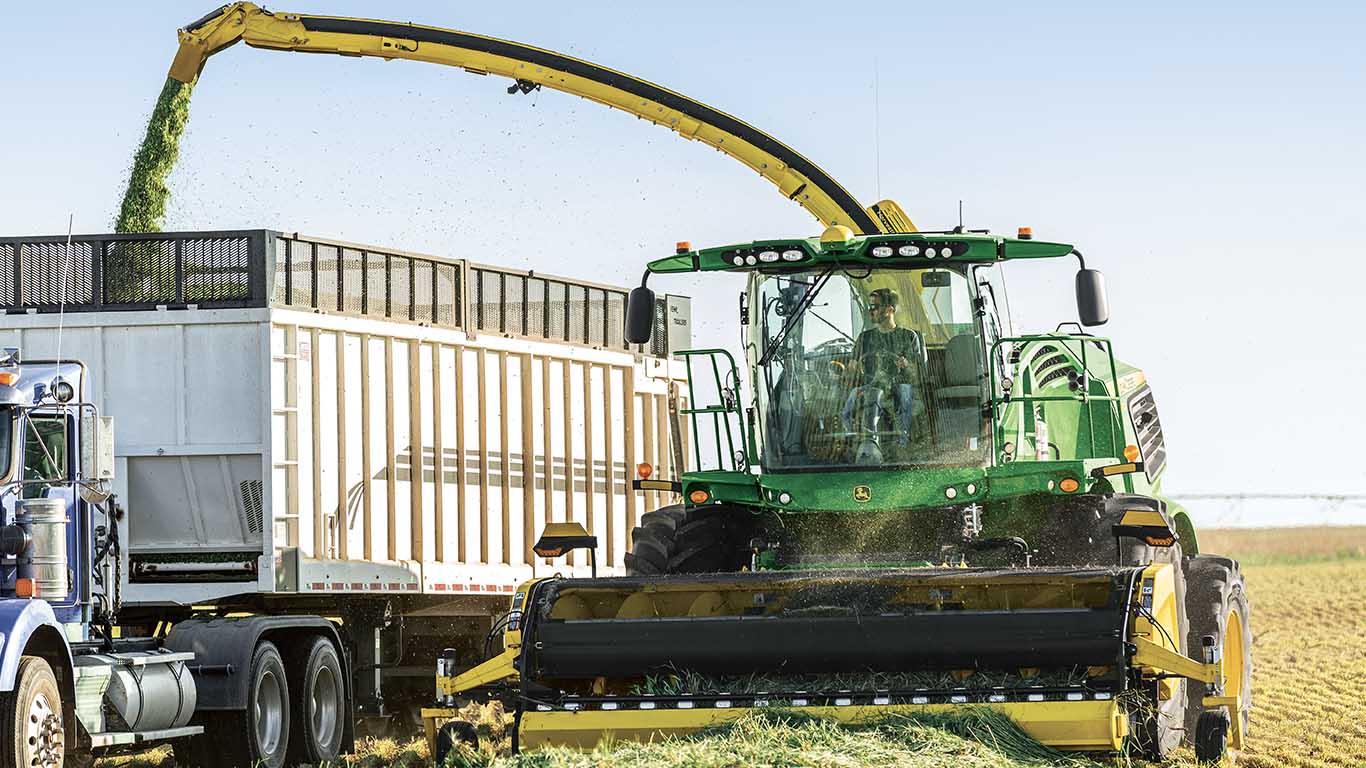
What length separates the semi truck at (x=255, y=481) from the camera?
10758mm

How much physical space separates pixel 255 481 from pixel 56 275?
1835 millimetres

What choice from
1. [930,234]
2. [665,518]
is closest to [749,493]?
[665,518]

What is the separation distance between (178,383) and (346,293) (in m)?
1.49

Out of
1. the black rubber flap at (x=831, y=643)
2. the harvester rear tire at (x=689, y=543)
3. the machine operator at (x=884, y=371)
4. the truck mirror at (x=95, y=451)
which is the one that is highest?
the machine operator at (x=884, y=371)

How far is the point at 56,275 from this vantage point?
42.0 feet

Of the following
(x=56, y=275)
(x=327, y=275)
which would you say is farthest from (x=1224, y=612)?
(x=56, y=275)

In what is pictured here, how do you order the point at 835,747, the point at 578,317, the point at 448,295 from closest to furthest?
1. the point at 835,747
2. the point at 448,295
3. the point at 578,317

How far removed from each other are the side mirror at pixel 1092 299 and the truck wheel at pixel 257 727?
5.38 meters

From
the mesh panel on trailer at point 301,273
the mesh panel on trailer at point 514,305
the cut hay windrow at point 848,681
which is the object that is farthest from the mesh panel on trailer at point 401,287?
the cut hay windrow at point 848,681

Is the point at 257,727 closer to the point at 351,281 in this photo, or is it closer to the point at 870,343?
the point at 351,281

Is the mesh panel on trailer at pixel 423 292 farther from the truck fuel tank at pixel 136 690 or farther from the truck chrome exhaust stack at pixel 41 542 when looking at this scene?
the truck chrome exhaust stack at pixel 41 542

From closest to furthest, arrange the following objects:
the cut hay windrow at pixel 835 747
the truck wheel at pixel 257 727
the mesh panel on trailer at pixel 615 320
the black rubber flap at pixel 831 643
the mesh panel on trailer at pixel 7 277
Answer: the cut hay windrow at pixel 835 747, the black rubber flap at pixel 831 643, the truck wheel at pixel 257 727, the mesh panel on trailer at pixel 7 277, the mesh panel on trailer at pixel 615 320

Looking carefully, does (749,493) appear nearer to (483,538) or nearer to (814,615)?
(814,615)

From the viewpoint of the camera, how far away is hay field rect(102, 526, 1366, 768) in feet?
27.2
